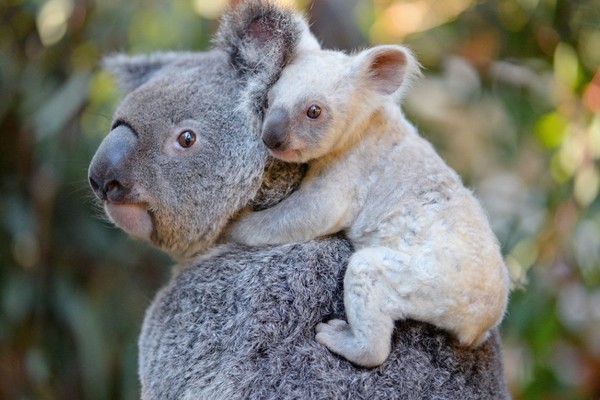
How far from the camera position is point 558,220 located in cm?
385

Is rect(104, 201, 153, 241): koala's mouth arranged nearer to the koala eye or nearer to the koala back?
the koala back

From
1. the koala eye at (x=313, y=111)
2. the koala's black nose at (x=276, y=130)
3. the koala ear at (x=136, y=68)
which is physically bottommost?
the koala eye at (x=313, y=111)

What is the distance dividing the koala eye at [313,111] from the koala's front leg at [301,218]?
164 millimetres

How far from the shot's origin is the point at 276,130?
5.65 feet

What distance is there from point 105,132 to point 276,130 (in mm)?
2534

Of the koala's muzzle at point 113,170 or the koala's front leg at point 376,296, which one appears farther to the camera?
the koala's muzzle at point 113,170

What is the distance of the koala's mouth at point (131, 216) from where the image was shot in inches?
73.5

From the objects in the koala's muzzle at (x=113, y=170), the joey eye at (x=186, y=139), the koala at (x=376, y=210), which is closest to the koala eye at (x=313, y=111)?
the koala at (x=376, y=210)

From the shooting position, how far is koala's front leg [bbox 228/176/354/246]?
5.85ft

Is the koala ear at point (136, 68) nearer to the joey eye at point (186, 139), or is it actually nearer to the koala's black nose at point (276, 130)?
the joey eye at point (186, 139)

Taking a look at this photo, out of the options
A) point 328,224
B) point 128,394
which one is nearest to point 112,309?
point 128,394

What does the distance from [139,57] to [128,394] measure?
7.19 feet

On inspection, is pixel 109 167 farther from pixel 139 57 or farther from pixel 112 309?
pixel 112 309

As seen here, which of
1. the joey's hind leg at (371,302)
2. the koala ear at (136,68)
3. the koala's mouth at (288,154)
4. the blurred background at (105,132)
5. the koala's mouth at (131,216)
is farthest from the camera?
the blurred background at (105,132)
